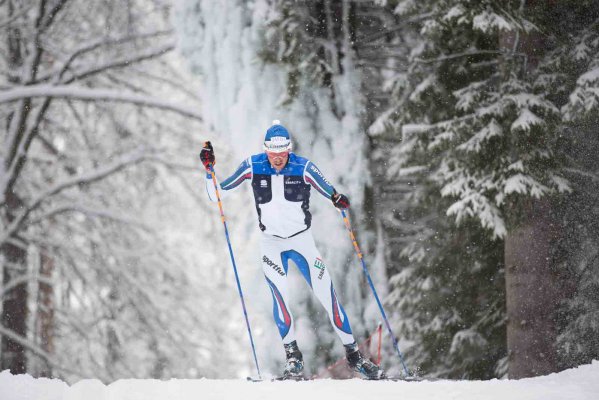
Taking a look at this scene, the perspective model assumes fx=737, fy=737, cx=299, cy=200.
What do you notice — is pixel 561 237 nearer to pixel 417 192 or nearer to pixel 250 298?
pixel 417 192

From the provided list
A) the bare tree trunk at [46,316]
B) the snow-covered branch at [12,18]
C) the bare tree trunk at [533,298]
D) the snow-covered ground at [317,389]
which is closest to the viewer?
the snow-covered ground at [317,389]

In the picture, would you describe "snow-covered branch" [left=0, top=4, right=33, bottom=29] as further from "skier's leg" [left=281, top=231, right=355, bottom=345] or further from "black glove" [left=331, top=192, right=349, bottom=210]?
"black glove" [left=331, top=192, right=349, bottom=210]

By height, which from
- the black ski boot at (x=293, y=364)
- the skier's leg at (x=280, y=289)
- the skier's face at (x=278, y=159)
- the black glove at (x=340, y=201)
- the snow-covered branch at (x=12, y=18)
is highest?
the snow-covered branch at (x=12, y=18)

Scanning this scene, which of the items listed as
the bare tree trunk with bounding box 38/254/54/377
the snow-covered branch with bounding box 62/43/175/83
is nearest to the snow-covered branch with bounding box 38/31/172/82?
the snow-covered branch with bounding box 62/43/175/83

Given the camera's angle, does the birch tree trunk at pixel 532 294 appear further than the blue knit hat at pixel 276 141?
Yes

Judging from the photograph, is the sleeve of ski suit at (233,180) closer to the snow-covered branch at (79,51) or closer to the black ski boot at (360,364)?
the black ski boot at (360,364)

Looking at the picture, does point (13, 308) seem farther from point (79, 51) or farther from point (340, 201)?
point (340, 201)

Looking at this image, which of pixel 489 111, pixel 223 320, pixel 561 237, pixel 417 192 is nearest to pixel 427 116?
pixel 417 192

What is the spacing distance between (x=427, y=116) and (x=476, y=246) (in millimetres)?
1584

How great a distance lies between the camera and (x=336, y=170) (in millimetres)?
8836

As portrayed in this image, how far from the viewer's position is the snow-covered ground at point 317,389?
14.7 feet

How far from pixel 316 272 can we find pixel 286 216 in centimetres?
50

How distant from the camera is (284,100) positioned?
28.5ft

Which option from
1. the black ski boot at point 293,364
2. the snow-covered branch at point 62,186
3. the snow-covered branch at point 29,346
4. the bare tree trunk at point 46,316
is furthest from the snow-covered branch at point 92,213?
the black ski boot at point 293,364
